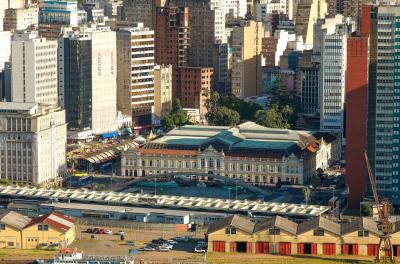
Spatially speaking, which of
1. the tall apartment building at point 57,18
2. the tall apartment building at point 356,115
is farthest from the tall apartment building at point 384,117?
the tall apartment building at point 57,18

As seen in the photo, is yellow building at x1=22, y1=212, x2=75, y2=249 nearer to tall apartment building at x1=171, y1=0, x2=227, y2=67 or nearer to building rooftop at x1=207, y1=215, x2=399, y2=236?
building rooftop at x1=207, y1=215, x2=399, y2=236

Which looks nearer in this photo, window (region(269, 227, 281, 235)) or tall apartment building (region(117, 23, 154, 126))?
window (region(269, 227, 281, 235))

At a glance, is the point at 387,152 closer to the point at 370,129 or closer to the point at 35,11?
the point at 370,129

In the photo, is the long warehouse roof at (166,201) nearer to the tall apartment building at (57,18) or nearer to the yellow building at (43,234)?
the yellow building at (43,234)

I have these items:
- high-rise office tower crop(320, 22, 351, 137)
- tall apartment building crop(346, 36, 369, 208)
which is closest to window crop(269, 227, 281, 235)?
tall apartment building crop(346, 36, 369, 208)

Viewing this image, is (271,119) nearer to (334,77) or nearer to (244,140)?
(334,77)

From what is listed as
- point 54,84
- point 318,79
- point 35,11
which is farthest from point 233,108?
point 35,11
